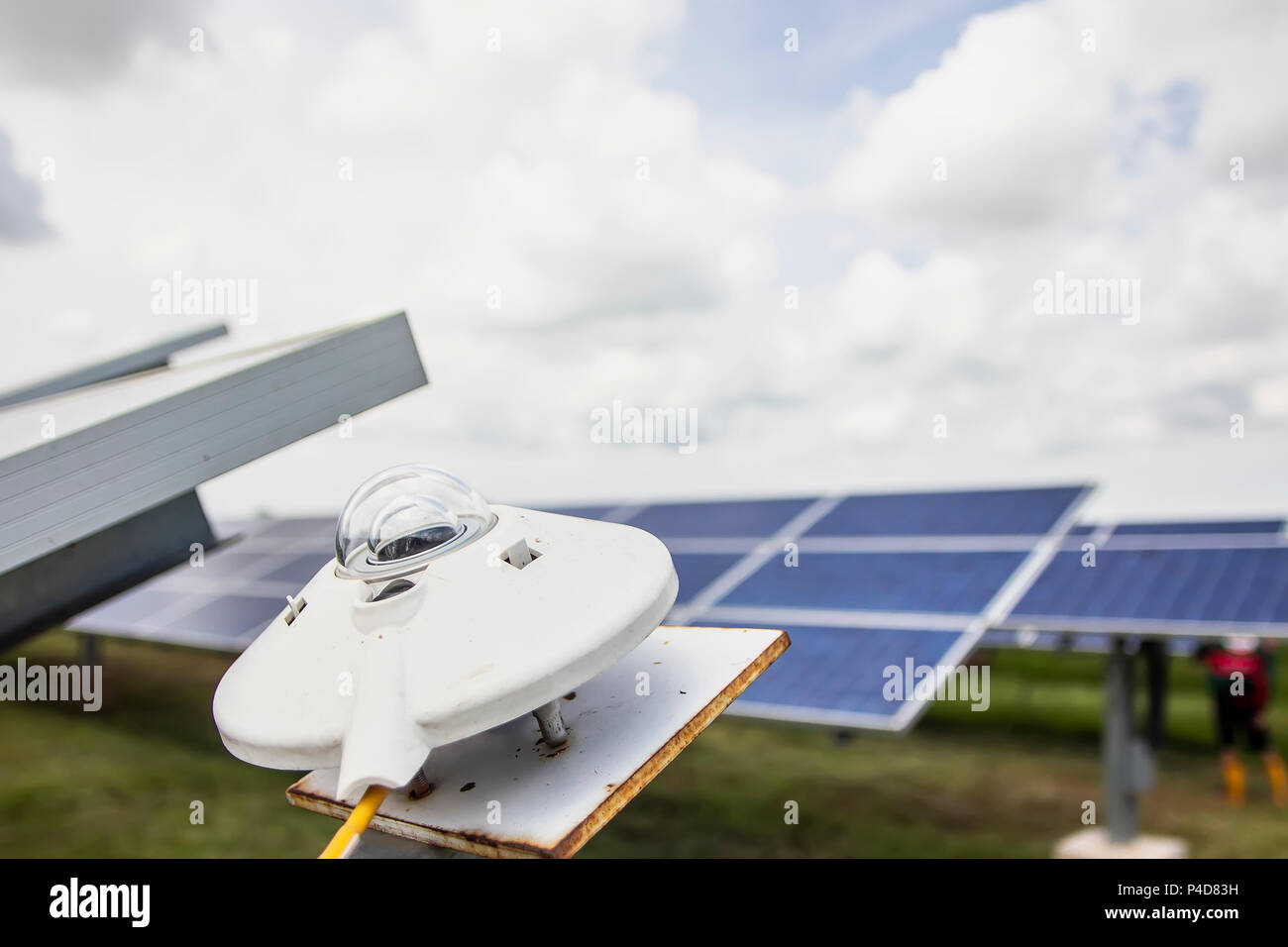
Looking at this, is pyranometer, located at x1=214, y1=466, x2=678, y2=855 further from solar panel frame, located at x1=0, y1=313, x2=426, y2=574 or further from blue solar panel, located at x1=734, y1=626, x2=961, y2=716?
blue solar panel, located at x1=734, y1=626, x2=961, y2=716

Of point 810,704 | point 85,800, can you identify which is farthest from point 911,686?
point 85,800

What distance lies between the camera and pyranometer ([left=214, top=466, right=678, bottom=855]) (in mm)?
1521

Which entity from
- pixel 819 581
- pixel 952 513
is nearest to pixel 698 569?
pixel 819 581

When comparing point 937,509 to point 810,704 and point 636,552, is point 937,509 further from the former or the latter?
point 636,552

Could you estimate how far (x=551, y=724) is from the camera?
1.76 metres

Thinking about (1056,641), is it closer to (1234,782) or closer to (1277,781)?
(1234,782)

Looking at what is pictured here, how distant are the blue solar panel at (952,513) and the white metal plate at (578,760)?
21.5 ft

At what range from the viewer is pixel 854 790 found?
9250mm

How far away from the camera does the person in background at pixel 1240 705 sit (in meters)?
8.23

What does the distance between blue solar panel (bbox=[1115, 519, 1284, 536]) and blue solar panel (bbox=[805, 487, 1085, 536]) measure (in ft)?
5.85

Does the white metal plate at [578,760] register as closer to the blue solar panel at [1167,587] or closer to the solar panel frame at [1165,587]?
the solar panel frame at [1165,587]

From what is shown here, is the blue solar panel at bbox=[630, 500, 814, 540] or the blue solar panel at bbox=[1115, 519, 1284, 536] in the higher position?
the blue solar panel at bbox=[630, 500, 814, 540]

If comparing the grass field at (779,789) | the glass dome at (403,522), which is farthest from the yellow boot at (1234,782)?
the glass dome at (403,522)
